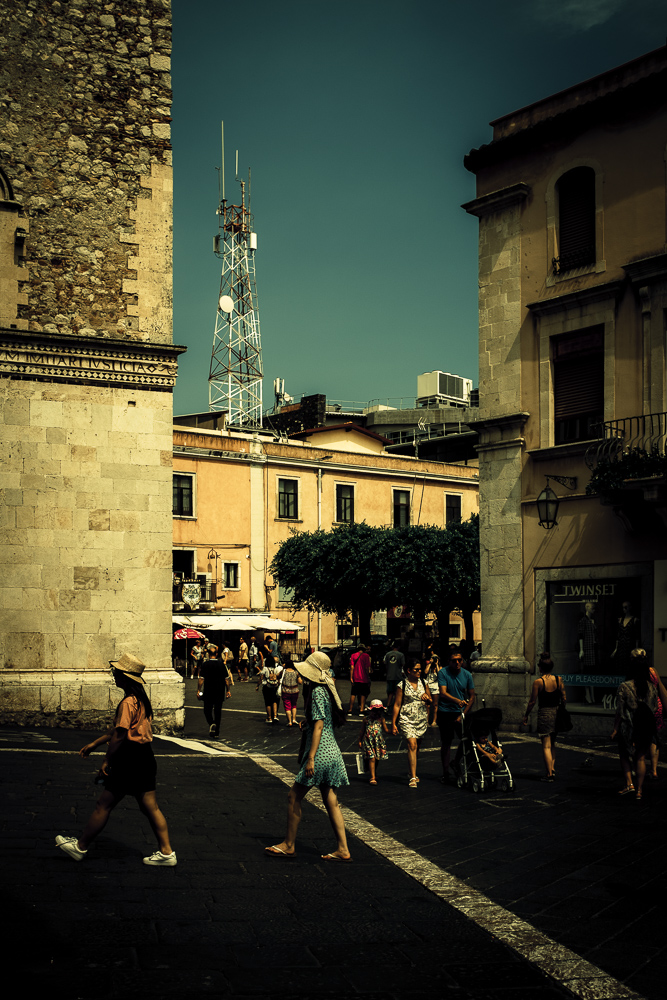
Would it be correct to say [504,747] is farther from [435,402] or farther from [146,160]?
[435,402]

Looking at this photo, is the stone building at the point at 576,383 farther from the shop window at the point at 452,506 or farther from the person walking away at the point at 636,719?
the shop window at the point at 452,506

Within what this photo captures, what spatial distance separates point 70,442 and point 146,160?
5008 mm

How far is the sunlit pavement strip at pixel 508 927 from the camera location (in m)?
5.39

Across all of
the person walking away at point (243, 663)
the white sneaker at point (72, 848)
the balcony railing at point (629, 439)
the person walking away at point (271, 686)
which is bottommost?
the person walking away at point (243, 663)

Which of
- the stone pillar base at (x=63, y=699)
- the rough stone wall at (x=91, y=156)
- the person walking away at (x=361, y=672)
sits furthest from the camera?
the person walking away at (x=361, y=672)

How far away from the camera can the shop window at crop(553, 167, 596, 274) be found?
19.1 metres

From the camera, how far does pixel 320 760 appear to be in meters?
8.02

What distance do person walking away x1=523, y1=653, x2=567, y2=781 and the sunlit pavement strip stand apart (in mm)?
4117

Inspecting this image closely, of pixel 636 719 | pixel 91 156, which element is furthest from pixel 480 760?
pixel 91 156

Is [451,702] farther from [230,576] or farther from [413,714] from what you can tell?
[230,576]

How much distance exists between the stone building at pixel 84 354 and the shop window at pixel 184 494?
28.5m

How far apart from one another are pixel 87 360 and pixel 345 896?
1139cm

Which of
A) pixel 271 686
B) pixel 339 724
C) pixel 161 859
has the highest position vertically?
pixel 339 724

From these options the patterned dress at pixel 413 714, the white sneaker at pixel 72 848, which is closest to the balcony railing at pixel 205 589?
Answer: the patterned dress at pixel 413 714
